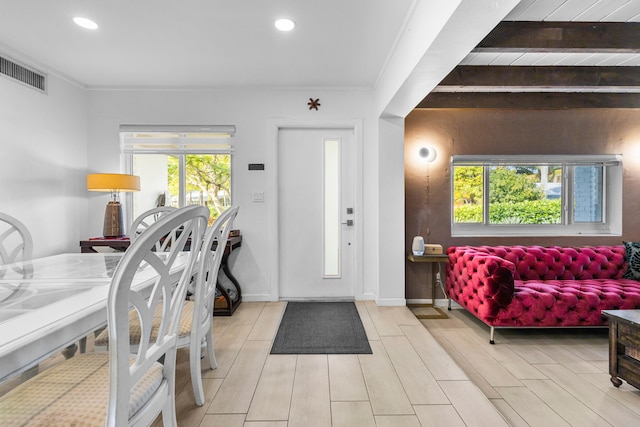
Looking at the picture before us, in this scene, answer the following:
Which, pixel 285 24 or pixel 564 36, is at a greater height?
pixel 285 24

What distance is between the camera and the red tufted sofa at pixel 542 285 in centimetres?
272

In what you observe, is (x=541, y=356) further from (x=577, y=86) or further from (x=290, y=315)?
(x=577, y=86)

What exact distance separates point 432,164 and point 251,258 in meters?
2.31

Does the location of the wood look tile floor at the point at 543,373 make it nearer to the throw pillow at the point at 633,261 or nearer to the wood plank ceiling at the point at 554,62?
the throw pillow at the point at 633,261

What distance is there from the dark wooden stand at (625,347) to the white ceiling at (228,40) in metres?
1.99

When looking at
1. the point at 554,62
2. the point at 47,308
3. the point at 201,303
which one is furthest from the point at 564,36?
the point at 47,308


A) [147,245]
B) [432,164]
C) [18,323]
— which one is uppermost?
[432,164]

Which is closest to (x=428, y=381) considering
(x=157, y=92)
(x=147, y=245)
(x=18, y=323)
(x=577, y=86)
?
(x=147, y=245)

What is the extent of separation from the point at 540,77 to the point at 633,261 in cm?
205

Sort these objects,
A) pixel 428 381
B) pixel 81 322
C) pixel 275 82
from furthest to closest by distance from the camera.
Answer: pixel 275 82, pixel 428 381, pixel 81 322

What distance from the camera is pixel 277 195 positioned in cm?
376

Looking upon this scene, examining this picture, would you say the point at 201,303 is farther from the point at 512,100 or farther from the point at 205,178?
the point at 512,100

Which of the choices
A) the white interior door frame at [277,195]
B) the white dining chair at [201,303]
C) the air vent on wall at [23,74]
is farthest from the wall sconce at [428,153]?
the air vent on wall at [23,74]

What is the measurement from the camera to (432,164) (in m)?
3.76
